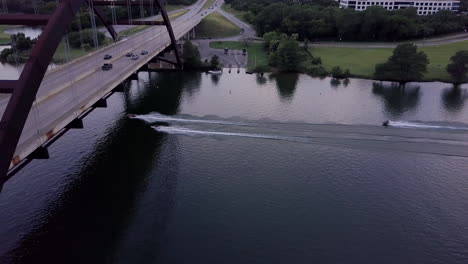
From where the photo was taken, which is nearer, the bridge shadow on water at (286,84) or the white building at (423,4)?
the bridge shadow on water at (286,84)

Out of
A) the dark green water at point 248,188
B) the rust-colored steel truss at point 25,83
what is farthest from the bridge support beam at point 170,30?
the rust-colored steel truss at point 25,83

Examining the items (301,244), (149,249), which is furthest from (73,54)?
(301,244)

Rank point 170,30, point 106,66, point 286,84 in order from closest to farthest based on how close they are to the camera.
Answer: point 106,66
point 170,30
point 286,84

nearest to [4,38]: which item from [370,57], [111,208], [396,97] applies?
[111,208]

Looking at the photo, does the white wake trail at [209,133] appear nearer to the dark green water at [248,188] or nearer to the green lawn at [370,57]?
the dark green water at [248,188]

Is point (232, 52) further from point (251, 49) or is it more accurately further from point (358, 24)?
point (358, 24)

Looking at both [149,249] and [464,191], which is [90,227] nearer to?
[149,249]
